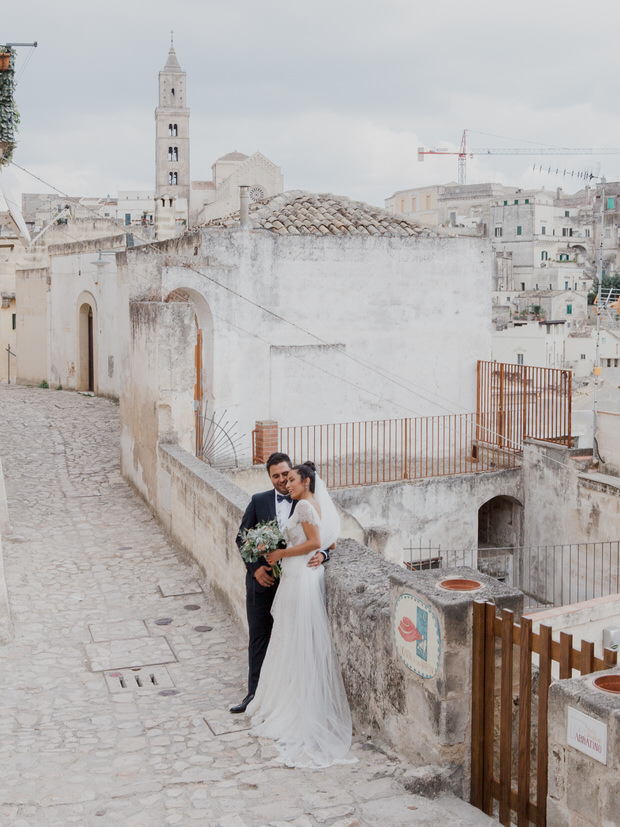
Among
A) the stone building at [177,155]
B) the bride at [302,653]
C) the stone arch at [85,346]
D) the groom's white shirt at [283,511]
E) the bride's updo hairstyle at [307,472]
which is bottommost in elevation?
the bride at [302,653]

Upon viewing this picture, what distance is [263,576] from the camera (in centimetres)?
616

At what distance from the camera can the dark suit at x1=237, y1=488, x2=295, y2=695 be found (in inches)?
248

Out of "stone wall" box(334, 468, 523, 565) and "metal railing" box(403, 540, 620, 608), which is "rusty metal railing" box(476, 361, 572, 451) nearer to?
"stone wall" box(334, 468, 523, 565)

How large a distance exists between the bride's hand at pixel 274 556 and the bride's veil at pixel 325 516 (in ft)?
0.95

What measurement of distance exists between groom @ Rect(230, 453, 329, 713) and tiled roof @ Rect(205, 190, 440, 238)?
11.1 m

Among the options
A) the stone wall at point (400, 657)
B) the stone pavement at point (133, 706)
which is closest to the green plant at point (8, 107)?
the stone pavement at point (133, 706)

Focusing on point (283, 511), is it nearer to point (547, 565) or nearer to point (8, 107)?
point (547, 565)

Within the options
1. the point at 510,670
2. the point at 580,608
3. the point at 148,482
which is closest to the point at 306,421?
the point at 148,482

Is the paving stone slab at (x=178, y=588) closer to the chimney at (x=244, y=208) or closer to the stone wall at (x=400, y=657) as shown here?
the stone wall at (x=400, y=657)

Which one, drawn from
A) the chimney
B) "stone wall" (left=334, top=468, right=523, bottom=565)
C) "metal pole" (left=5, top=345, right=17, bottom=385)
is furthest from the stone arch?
"stone wall" (left=334, top=468, right=523, bottom=565)

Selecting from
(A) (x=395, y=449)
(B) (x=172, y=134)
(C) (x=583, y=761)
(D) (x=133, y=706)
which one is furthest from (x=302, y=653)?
(B) (x=172, y=134)

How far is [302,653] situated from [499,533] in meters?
12.7

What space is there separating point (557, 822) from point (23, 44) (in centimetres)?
1531

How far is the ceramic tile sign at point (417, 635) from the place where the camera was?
476 cm
